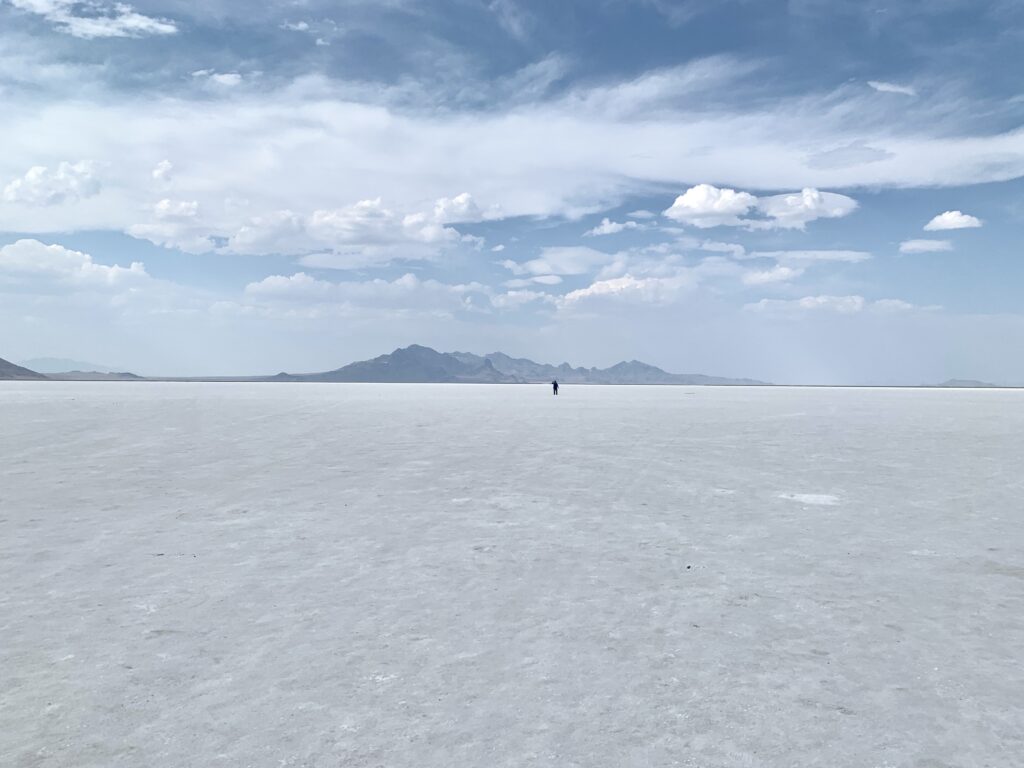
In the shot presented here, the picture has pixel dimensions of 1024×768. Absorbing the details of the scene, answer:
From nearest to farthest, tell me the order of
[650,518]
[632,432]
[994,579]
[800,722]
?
[800,722], [994,579], [650,518], [632,432]

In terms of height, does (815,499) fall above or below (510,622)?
above

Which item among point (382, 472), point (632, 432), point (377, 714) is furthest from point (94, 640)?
point (632, 432)

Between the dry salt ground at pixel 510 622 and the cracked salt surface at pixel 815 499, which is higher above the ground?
the cracked salt surface at pixel 815 499

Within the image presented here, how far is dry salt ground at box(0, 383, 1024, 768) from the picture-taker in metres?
4.46

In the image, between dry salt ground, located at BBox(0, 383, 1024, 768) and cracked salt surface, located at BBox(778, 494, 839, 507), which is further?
cracked salt surface, located at BBox(778, 494, 839, 507)

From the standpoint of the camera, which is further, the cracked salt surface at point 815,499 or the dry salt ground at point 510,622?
the cracked salt surface at point 815,499

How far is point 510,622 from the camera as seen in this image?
6500mm

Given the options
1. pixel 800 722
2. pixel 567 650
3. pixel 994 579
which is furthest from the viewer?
pixel 994 579

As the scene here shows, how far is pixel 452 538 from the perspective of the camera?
9805 millimetres

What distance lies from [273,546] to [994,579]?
8263mm

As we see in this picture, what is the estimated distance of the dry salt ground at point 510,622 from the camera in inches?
176

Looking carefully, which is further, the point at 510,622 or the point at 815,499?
the point at 815,499

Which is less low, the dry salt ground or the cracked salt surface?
the cracked salt surface

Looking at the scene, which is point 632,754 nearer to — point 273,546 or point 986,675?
point 986,675
